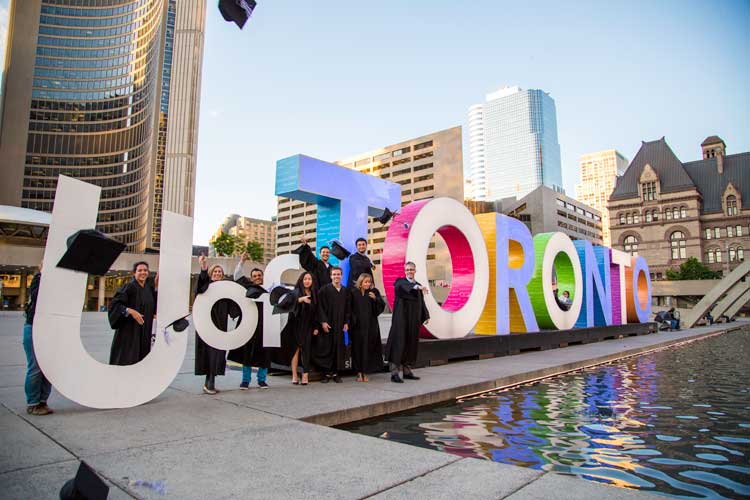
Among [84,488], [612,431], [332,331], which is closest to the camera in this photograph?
[84,488]

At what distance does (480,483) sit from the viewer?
268cm

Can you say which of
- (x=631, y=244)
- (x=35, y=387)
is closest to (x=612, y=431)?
(x=35, y=387)

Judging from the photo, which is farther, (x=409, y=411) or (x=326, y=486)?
(x=409, y=411)

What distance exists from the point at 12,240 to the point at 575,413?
67438mm

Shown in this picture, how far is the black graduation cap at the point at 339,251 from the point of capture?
25.2 ft

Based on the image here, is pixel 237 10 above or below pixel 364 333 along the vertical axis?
above

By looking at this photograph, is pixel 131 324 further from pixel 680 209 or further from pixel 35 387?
pixel 680 209

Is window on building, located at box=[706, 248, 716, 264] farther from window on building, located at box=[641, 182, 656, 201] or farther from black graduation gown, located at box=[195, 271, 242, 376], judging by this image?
black graduation gown, located at box=[195, 271, 242, 376]

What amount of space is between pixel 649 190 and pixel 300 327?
100 metres

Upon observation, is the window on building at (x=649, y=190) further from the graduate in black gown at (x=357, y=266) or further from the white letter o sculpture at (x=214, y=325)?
the white letter o sculpture at (x=214, y=325)

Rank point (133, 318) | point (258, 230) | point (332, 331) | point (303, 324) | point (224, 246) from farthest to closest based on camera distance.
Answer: point (258, 230)
point (224, 246)
point (332, 331)
point (303, 324)
point (133, 318)

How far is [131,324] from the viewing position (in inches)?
211

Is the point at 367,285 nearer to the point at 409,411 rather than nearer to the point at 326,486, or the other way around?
the point at 409,411

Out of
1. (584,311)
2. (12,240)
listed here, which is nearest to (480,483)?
(584,311)
